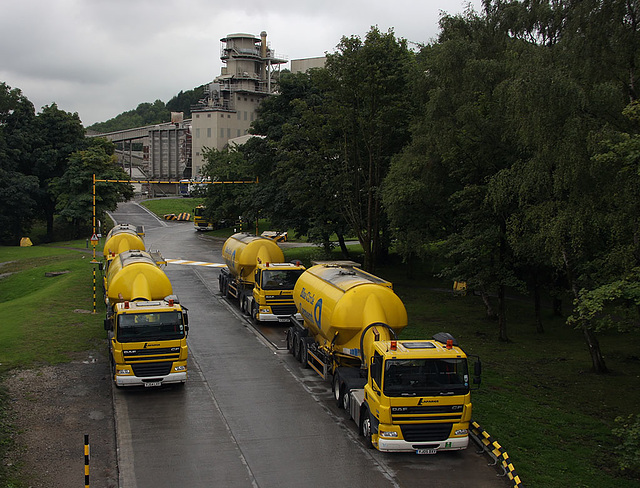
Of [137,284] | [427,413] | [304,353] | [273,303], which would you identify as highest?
[137,284]

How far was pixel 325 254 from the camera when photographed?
45.4m

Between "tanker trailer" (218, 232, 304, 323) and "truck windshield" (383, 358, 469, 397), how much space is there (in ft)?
51.9

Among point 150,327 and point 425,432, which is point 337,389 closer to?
point 425,432

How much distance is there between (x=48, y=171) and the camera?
70938 millimetres

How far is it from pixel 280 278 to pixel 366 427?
14929 mm

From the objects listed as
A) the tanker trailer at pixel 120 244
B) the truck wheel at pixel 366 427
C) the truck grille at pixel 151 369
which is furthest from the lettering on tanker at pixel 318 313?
the tanker trailer at pixel 120 244

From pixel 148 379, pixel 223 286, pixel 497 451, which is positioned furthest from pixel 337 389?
pixel 223 286

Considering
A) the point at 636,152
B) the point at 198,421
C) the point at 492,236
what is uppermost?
the point at 636,152

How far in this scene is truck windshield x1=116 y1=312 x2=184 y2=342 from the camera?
1980cm

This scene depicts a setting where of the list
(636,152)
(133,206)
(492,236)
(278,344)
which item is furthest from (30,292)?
(133,206)

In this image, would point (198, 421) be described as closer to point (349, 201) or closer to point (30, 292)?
point (349, 201)

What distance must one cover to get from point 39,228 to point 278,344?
6046 centimetres

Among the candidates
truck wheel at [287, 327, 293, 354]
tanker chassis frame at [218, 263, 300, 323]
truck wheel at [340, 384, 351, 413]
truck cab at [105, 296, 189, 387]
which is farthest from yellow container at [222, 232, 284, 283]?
truck wheel at [340, 384, 351, 413]

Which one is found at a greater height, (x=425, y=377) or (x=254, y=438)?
(x=425, y=377)
